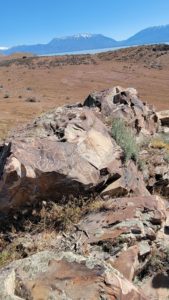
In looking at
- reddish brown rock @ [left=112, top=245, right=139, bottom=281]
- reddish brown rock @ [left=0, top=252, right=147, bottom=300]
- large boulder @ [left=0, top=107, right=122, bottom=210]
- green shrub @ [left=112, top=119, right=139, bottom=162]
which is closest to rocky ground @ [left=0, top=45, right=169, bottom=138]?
green shrub @ [left=112, top=119, right=139, bottom=162]

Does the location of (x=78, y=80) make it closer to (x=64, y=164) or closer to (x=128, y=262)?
(x=64, y=164)

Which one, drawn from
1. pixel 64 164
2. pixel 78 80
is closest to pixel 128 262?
pixel 64 164

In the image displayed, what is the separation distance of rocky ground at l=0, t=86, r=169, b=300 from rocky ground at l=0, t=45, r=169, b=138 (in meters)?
8.80

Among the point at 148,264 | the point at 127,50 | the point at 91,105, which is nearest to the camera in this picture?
the point at 148,264

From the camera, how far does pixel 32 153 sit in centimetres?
657

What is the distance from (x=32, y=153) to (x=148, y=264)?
2279mm

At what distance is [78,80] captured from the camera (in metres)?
40.5

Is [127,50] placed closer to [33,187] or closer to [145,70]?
[145,70]

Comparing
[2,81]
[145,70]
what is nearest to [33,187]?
[2,81]

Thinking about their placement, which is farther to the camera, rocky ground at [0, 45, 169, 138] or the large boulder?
rocky ground at [0, 45, 169, 138]

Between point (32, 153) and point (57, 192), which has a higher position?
point (32, 153)

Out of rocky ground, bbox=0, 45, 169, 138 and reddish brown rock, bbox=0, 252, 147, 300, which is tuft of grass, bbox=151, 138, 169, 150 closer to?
reddish brown rock, bbox=0, 252, 147, 300

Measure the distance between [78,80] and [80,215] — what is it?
34781 millimetres

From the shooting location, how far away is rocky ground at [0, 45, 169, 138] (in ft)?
83.0
